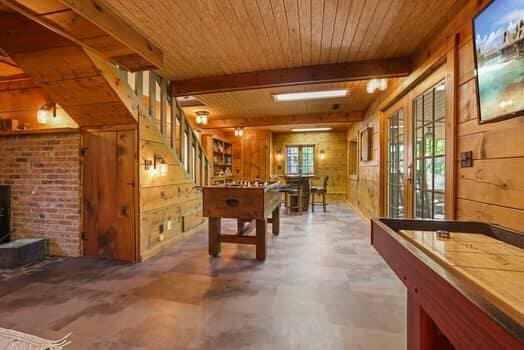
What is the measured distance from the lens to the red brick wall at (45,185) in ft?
11.0

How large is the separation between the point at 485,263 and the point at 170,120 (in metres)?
4.26

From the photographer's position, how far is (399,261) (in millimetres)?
1019

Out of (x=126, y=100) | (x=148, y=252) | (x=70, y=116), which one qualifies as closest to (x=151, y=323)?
(x=148, y=252)

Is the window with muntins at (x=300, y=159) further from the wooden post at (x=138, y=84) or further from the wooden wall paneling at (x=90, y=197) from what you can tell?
the wooden wall paneling at (x=90, y=197)

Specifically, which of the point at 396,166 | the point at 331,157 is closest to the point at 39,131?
the point at 396,166

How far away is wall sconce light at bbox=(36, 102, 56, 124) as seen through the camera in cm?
336

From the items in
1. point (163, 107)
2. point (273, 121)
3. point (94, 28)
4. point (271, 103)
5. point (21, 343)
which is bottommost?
point (21, 343)

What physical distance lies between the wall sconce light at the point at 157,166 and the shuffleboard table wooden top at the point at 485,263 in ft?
9.94

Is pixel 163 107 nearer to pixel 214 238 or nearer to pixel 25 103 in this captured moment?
pixel 25 103

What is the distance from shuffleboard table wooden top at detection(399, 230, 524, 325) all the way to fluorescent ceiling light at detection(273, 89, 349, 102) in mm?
3703

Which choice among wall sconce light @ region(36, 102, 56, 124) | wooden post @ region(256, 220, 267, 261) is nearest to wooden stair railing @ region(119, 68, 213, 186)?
wall sconce light @ region(36, 102, 56, 124)

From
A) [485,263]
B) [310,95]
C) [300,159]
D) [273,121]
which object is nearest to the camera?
[485,263]

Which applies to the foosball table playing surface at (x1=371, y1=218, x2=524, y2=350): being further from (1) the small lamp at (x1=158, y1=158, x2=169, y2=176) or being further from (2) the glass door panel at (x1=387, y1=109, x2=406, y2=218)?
(1) the small lamp at (x1=158, y1=158, x2=169, y2=176)

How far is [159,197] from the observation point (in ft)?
11.7
